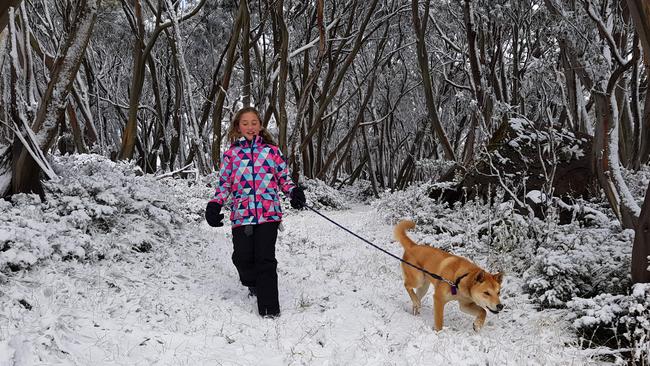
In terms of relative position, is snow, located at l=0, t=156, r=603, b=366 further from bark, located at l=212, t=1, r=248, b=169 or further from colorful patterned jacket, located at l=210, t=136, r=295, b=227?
bark, located at l=212, t=1, r=248, b=169

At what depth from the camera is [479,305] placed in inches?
168

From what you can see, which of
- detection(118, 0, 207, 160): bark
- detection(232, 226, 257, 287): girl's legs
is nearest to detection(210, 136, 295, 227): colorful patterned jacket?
detection(232, 226, 257, 287): girl's legs

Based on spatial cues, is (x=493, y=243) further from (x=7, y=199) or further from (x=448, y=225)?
(x=7, y=199)

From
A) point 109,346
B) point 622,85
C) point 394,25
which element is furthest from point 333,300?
point 394,25

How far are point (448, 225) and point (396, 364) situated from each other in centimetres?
550

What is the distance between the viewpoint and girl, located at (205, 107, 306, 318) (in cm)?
463

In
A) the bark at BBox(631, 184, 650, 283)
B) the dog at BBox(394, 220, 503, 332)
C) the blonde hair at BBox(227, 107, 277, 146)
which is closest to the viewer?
the bark at BBox(631, 184, 650, 283)

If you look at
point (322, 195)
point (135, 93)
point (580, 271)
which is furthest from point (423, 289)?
point (322, 195)

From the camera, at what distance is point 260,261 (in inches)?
184

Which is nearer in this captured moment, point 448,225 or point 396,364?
point 396,364

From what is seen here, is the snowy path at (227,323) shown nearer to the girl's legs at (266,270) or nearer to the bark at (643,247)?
the girl's legs at (266,270)

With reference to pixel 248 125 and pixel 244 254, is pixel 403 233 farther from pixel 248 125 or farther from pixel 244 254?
pixel 248 125

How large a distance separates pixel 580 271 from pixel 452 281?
154 cm

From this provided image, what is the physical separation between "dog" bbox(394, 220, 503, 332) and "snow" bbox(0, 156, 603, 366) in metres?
0.22
